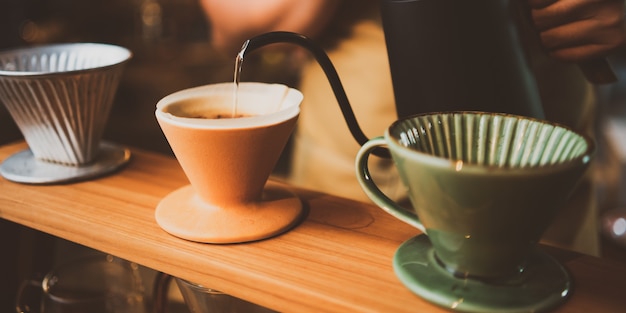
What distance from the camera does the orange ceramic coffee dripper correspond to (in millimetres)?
519

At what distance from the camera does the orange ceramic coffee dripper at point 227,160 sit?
519mm

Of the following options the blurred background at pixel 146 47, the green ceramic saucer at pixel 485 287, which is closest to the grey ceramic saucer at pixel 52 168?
the green ceramic saucer at pixel 485 287

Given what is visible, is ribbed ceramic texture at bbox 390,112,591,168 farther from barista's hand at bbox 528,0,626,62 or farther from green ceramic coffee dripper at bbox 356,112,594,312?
barista's hand at bbox 528,0,626,62

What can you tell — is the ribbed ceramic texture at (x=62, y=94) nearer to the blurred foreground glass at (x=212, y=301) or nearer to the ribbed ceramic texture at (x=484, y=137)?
the blurred foreground glass at (x=212, y=301)

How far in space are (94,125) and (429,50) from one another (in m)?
→ 0.42

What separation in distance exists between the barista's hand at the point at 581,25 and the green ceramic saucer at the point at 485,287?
258mm

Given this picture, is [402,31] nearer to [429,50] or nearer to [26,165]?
[429,50]

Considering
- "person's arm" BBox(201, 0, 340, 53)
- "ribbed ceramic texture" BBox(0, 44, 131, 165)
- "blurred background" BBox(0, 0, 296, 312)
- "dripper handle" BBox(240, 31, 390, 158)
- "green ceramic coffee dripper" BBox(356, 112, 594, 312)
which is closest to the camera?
"green ceramic coffee dripper" BBox(356, 112, 594, 312)

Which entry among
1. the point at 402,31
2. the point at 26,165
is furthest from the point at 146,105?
the point at 402,31

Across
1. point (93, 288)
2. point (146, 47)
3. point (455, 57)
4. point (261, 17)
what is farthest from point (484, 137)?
point (146, 47)

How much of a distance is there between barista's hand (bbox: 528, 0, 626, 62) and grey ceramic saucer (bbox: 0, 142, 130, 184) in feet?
1.74

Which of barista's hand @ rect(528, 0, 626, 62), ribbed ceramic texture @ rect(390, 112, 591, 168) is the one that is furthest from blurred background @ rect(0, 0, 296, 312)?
ribbed ceramic texture @ rect(390, 112, 591, 168)

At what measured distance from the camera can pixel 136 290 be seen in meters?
0.65

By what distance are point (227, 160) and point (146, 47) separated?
9.51 ft
